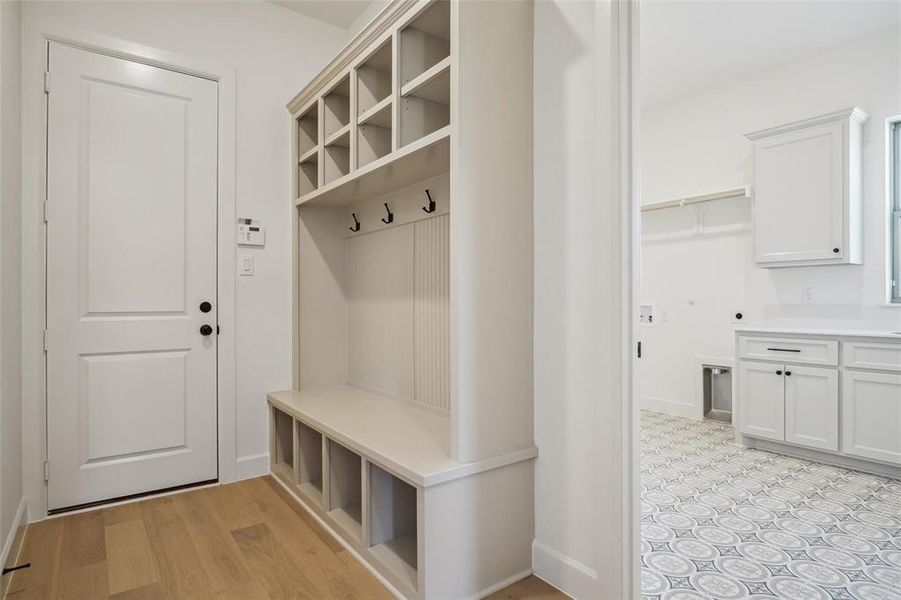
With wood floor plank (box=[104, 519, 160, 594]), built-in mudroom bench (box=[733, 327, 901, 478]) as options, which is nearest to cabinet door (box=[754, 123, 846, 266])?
built-in mudroom bench (box=[733, 327, 901, 478])

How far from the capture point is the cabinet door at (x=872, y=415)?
288cm

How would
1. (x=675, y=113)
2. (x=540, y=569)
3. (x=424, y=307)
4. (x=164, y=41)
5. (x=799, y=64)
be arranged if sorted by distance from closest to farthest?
(x=540, y=569) < (x=424, y=307) < (x=164, y=41) < (x=799, y=64) < (x=675, y=113)

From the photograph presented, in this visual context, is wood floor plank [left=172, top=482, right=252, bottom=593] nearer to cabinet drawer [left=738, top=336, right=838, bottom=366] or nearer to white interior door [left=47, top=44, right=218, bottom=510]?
white interior door [left=47, top=44, right=218, bottom=510]

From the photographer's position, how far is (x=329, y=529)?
2.15m

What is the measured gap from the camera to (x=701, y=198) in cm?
407

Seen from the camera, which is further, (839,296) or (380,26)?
(839,296)

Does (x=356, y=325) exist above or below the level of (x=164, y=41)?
below

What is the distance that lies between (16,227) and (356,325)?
1.68 m

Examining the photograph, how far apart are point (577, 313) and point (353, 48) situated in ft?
5.24

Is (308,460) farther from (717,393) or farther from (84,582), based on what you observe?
(717,393)

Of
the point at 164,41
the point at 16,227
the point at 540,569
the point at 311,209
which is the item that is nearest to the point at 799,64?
the point at 311,209

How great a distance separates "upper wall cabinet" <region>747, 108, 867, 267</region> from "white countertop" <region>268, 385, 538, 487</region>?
9.54 feet

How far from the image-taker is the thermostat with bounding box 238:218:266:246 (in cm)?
281

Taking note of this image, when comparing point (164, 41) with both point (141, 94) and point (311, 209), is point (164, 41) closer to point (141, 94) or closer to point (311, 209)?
point (141, 94)
